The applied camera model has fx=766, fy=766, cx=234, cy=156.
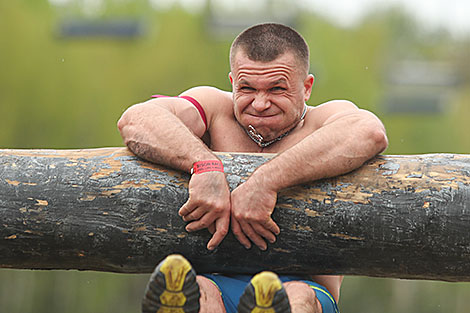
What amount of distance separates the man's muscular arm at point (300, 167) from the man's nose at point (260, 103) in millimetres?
248

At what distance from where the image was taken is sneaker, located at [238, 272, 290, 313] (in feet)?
5.91

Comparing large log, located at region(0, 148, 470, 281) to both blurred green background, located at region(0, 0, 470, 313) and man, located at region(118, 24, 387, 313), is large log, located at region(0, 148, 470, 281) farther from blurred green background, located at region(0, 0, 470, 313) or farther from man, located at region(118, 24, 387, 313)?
blurred green background, located at region(0, 0, 470, 313)

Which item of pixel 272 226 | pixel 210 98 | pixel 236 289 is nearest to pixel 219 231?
pixel 272 226

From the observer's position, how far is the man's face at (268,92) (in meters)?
2.44

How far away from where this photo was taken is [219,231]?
86.0 inches

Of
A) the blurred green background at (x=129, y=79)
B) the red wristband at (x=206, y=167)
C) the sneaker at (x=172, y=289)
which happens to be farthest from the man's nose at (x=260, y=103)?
the blurred green background at (x=129, y=79)

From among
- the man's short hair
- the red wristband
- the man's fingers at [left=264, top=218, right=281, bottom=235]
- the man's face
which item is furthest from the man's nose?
the man's fingers at [left=264, top=218, right=281, bottom=235]

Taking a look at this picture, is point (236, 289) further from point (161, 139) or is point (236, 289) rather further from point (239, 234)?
point (161, 139)

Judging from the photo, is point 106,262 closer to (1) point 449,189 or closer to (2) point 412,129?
(1) point 449,189

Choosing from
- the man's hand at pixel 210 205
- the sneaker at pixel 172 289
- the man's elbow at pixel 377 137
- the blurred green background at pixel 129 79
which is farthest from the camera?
the blurred green background at pixel 129 79

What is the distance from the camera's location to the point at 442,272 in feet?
7.45

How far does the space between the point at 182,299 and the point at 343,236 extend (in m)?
0.61

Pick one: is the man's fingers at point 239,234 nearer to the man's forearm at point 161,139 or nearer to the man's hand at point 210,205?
the man's hand at point 210,205

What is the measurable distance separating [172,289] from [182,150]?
54 cm
